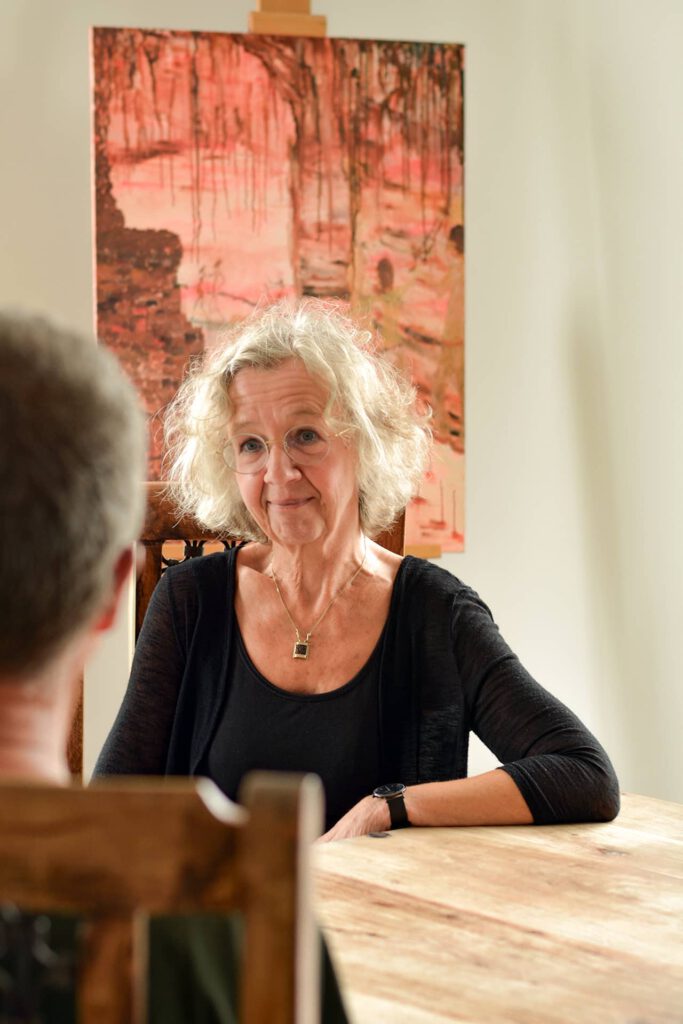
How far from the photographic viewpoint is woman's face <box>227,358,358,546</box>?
1950mm

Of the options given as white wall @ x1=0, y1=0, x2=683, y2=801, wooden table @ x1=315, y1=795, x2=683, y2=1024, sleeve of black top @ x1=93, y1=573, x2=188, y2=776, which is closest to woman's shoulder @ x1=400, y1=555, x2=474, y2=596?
sleeve of black top @ x1=93, y1=573, x2=188, y2=776

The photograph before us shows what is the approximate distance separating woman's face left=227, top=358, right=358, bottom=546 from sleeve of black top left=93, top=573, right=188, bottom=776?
0.65 ft

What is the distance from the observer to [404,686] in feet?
6.21

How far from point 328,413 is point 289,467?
108mm

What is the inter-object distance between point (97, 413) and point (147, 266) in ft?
9.13

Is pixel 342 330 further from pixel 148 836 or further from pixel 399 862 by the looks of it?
pixel 148 836

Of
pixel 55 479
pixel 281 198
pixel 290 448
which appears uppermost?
pixel 281 198

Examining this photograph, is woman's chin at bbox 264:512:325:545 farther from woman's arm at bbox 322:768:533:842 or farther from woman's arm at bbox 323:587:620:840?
woman's arm at bbox 322:768:533:842

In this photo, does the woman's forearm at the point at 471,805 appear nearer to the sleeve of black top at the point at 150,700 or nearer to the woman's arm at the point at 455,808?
the woman's arm at the point at 455,808

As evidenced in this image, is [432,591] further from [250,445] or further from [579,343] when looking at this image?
[579,343]

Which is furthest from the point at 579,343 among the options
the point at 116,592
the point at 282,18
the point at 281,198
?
the point at 116,592

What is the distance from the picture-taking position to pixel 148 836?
1.77 ft

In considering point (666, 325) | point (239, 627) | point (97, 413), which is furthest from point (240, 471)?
point (666, 325)

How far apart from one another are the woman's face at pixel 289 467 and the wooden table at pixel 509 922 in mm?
591
